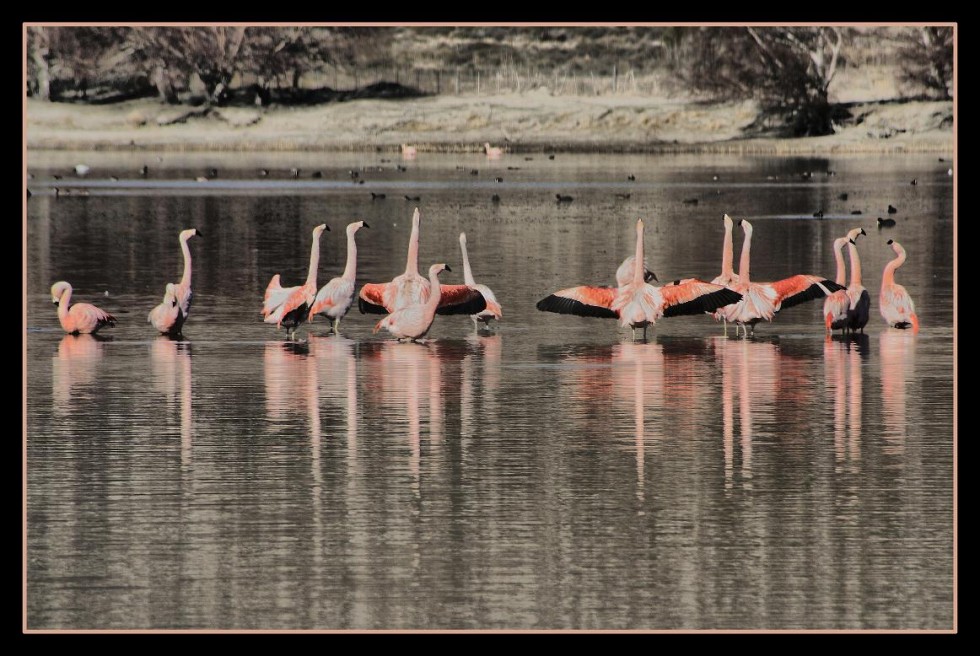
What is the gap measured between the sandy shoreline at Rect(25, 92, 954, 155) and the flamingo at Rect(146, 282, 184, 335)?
2115 inches

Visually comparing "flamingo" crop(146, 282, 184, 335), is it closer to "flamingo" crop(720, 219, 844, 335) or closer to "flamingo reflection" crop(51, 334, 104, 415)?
"flamingo reflection" crop(51, 334, 104, 415)

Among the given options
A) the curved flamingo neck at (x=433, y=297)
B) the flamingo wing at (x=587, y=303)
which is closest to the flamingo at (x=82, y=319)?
the curved flamingo neck at (x=433, y=297)

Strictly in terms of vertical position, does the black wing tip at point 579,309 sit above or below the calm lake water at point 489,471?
above

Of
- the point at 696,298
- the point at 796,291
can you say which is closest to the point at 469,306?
the point at 696,298

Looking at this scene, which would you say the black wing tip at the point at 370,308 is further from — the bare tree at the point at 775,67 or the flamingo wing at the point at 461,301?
the bare tree at the point at 775,67

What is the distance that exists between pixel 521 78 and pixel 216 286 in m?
59.6

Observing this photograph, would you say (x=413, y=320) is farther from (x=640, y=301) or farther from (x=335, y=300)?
(x=640, y=301)

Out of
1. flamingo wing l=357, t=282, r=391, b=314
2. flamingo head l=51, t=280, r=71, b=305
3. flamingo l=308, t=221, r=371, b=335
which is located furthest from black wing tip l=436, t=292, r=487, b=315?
flamingo head l=51, t=280, r=71, b=305

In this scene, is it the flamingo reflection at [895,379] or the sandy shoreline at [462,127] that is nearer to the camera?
the flamingo reflection at [895,379]

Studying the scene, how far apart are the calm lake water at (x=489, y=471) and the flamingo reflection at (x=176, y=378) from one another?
0.14 ft

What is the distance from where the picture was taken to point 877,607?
10086 millimetres

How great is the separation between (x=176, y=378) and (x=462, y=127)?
6009 centimetres

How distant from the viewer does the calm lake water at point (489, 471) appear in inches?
401

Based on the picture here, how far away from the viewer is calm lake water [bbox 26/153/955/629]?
33.4 feet
